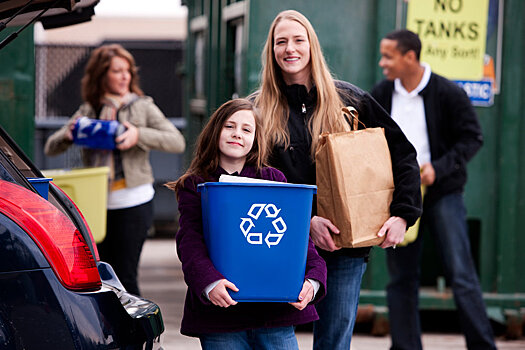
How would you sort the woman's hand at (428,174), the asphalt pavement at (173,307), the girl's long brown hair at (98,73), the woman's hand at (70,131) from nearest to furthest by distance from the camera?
the woman's hand at (428,174), the woman's hand at (70,131), the girl's long brown hair at (98,73), the asphalt pavement at (173,307)

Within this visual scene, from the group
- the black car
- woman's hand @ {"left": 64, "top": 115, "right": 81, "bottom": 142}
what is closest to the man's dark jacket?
woman's hand @ {"left": 64, "top": 115, "right": 81, "bottom": 142}

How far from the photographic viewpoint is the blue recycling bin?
2885 mm

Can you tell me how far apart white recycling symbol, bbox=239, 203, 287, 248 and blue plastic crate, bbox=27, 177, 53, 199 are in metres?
0.82

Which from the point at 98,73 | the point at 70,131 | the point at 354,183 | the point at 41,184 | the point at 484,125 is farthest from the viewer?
the point at 484,125

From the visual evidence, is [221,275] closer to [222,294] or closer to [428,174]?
[222,294]

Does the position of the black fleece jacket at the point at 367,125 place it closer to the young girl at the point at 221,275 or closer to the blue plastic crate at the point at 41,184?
the young girl at the point at 221,275

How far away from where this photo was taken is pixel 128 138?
5336 millimetres

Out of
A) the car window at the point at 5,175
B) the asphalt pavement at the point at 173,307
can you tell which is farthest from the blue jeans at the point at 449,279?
the car window at the point at 5,175

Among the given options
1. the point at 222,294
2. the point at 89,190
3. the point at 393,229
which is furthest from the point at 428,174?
the point at 222,294

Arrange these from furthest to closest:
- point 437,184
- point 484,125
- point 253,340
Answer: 1. point 484,125
2. point 437,184
3. point 253,340

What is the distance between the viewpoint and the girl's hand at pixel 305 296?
2971 millimetres

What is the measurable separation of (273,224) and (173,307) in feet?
14.9

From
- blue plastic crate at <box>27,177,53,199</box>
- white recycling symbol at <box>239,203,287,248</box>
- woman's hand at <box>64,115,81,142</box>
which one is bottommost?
white recycling symbol at <box>239,203,287,248</box>

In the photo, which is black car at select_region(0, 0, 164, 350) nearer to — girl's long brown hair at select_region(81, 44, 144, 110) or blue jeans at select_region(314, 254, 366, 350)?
blue jeans at select_region(314, 254, 366, 350)
